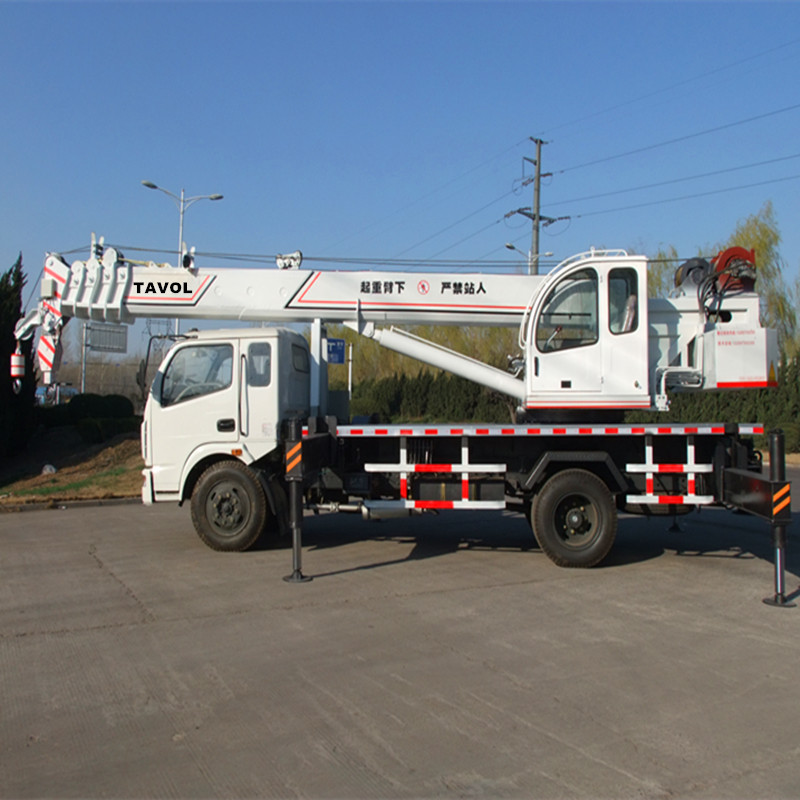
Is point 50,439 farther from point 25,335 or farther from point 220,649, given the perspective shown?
point 220,649

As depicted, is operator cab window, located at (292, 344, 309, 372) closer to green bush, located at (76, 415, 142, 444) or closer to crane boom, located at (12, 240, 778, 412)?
crane boom, located at (12, 240, 778, 412)

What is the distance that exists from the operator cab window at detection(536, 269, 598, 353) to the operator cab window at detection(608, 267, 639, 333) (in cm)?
18

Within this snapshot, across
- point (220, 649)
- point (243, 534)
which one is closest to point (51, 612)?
point (220, 649)

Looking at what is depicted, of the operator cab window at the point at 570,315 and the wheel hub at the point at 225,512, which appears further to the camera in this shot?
the wheel hub at the point at 225,512

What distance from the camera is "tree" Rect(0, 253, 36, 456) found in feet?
62.2

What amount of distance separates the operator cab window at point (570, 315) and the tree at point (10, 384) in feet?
46.0

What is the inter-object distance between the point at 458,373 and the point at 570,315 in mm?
1712

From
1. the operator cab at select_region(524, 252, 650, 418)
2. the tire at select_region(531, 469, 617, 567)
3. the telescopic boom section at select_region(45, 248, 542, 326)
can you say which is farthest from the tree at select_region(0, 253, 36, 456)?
the tire at select_region(531, 469, 617, 567)

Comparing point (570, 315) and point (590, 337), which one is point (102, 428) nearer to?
point (570, 315)

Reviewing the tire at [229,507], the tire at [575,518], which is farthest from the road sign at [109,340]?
the tire at [575,518]

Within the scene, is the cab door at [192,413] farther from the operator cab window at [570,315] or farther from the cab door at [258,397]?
the operator cab window at [570,315]

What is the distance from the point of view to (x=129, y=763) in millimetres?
3986

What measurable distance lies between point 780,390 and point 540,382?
877 inches

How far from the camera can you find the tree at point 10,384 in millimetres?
18969
